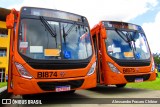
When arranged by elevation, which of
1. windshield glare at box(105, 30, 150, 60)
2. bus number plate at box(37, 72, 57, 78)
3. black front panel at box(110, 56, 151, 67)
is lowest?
bus number plate at box(37, 72, 57, 78)

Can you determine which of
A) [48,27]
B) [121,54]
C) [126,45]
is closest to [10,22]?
[48,27]

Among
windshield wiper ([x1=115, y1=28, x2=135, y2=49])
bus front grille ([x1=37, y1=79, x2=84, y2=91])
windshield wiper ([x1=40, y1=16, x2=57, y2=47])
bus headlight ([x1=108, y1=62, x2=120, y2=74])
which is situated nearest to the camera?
bus front grille ([x1=37, y1=79, x2=84, y2=91])

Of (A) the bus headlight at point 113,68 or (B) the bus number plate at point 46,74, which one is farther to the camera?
(A) the bus headlight at point 113,68

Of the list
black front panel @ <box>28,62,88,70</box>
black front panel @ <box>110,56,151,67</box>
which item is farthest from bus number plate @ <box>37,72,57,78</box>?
black front panel @ <box>110,56,151,67</box>

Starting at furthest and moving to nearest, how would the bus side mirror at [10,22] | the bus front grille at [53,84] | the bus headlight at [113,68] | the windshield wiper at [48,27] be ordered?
the bus headlight at [113,68] < the windshield wiper at [48,27] < the bus side mirror at [10,22] < the bus front grille at [53,84]

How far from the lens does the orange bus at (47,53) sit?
6.29 m

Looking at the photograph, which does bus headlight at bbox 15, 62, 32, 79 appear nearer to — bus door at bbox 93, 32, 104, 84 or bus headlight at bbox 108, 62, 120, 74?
bus headlight at bbox 108, 62, 120, 74

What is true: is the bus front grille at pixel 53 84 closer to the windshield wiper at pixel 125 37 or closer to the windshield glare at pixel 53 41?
the windshield glare at pixel 53 41

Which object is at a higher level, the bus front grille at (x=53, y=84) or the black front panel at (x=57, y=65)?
the black front panel at (x=57, y=65)

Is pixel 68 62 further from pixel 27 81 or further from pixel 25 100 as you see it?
pixel 25 100

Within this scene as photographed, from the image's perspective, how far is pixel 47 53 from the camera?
6.67 m

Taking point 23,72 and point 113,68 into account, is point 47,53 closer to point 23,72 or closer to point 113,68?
point 23,72

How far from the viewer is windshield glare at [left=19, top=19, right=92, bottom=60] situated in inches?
259

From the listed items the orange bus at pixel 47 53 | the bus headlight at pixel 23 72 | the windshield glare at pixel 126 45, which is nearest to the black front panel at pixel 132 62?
the windshield glare at pixel 126 45
